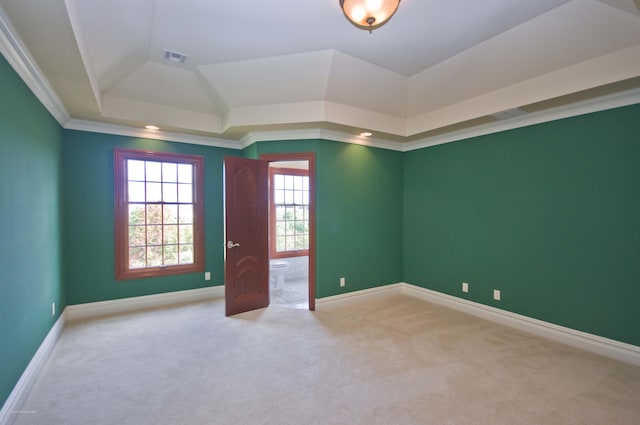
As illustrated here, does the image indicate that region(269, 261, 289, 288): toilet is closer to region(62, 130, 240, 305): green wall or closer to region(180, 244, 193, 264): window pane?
region(180, 244, 193, 264): window pane

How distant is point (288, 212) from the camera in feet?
19.9

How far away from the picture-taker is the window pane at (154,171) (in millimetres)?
4062

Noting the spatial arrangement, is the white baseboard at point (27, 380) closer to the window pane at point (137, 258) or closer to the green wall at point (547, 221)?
the window pane at point (137, 258)

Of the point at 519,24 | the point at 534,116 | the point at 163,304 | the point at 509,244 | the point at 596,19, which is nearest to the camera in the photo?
the point at 596,19

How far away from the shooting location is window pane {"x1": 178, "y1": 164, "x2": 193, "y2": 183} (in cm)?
430

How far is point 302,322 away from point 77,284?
2900mm

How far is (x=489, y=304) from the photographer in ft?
12.0

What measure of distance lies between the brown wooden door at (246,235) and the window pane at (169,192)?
3.55 feet

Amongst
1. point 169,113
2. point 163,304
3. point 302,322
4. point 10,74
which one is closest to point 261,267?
point 302,322

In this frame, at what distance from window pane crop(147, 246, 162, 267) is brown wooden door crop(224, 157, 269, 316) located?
47.4 inches

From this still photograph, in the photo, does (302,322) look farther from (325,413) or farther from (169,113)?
(169,113)

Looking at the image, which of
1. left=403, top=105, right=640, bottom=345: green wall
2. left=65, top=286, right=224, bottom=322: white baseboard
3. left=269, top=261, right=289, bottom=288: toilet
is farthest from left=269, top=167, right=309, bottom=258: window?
left=403, top=105, right=640, bottom=345: green wall

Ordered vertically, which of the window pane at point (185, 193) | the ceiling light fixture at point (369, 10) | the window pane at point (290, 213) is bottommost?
the window pane at point (290, 213)

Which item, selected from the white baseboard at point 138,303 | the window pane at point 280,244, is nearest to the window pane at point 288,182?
the window pane at point 280,244
